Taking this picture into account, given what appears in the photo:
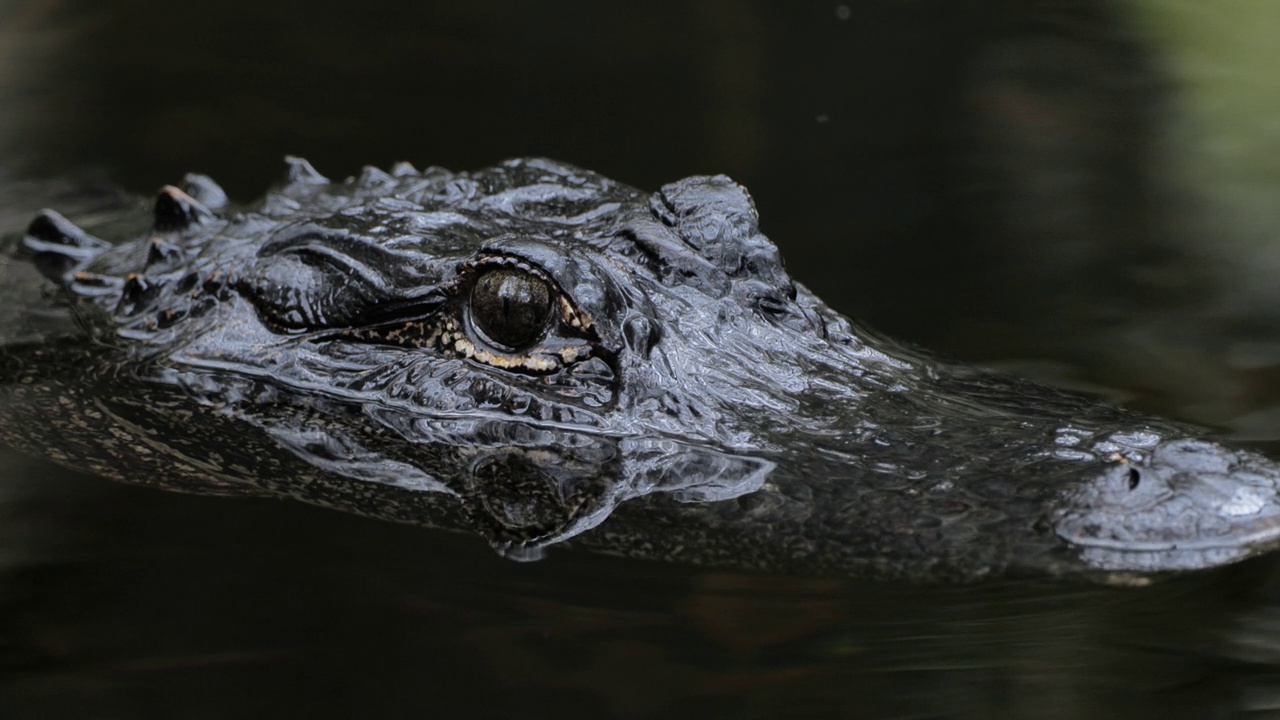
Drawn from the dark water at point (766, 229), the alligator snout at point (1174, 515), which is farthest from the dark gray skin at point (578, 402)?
the dark water at point (766, 229)

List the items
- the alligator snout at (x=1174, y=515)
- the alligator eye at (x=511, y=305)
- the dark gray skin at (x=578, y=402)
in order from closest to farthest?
the alligator snout at (x=1174, y=515) < the dark gray skin at (x=578, y=402) < the alligator eye at (x=511, y=305)

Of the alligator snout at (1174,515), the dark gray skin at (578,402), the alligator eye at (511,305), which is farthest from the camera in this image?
the alligator eye at (511,305)

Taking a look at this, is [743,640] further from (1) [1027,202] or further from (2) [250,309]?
(1) [1027,202]

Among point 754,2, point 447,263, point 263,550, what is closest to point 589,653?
point 263,550

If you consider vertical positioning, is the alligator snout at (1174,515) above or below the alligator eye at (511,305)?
below

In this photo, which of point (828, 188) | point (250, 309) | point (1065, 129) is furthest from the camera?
point (1065, 129)

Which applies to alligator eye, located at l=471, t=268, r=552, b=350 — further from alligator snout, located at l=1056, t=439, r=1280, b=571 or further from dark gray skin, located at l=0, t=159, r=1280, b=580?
alligator snout, located at l=1056, t=439, r=1280, b=571

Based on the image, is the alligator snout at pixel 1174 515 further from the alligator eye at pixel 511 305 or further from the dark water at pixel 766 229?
the alligator eye at pixel 511 305

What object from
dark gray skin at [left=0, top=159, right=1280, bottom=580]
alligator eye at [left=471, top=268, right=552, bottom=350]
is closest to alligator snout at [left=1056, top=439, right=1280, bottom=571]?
dark gray skin at [left=0, top=159, right=1280, bottom=580]
